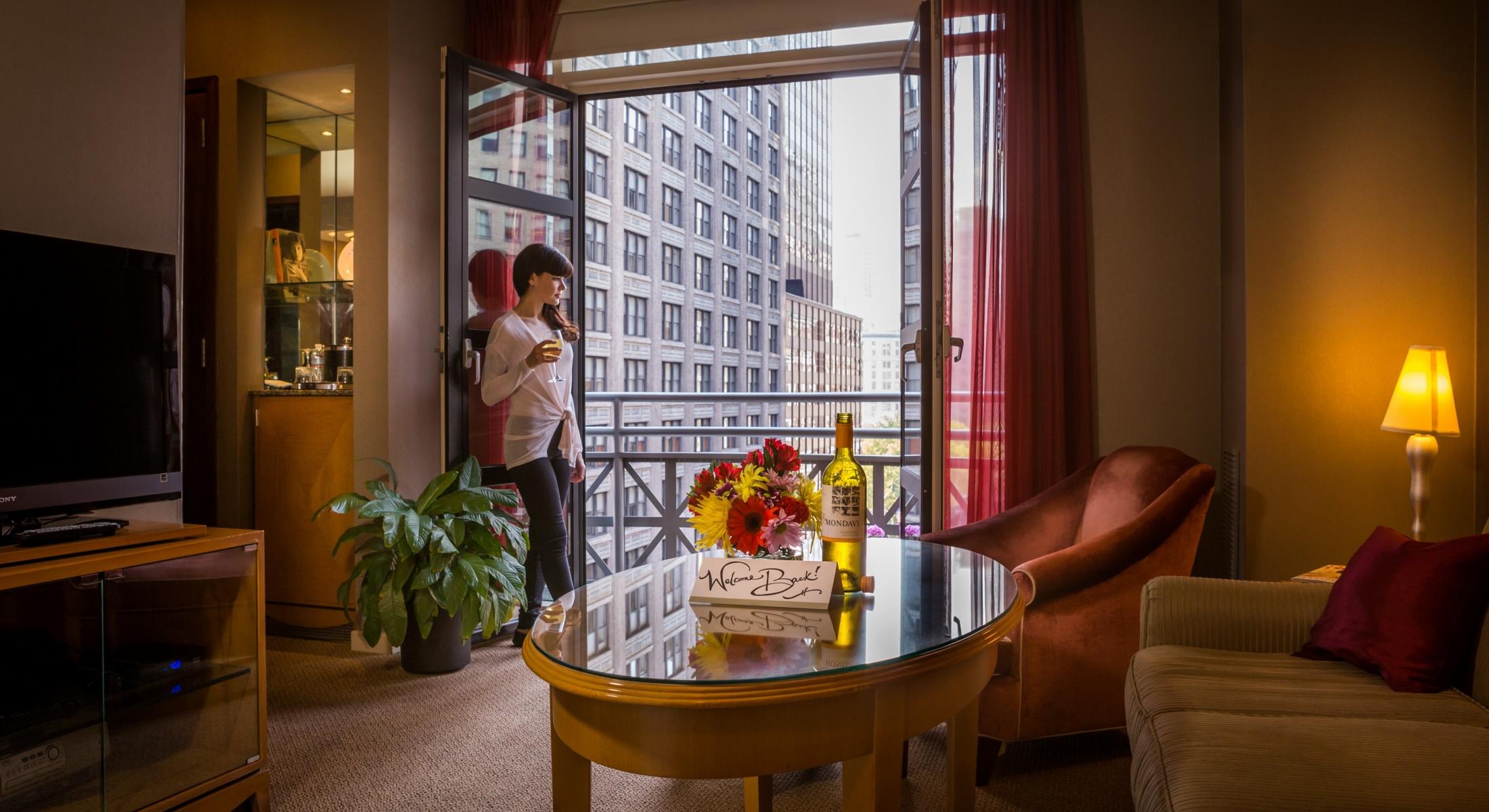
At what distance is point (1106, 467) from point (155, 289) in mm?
2551

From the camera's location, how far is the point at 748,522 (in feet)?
5.27

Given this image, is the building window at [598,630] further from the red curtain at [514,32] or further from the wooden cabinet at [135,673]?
the red curtain at [514,32]

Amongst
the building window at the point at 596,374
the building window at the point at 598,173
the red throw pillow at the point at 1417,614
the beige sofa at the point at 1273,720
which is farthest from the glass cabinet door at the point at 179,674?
the building window at the point at 596,374

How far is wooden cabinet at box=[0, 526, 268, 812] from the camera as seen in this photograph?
1.69 m

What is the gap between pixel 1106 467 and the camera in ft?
8.59

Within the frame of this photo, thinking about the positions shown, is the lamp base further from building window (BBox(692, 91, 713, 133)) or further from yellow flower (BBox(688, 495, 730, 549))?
building window (BBox(692, 91, 713, 133))

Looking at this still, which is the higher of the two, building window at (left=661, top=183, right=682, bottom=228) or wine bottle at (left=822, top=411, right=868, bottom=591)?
building window at (left=661, top=183, right=682, bottom=228)

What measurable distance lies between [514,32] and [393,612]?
7.95ft

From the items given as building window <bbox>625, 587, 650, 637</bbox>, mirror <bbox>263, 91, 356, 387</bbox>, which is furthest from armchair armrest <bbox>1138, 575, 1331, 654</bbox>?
mirror <bbox>263, 91, 356, 387</bbox>

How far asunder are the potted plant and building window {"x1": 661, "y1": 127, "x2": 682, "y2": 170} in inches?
648

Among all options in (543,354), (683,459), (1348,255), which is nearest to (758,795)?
(543,354)

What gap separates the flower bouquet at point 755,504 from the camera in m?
1.61

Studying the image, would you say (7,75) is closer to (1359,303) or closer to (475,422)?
(475,422)

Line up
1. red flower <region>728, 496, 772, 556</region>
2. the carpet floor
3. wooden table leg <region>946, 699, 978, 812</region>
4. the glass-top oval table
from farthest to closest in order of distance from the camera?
the carpet floor → wooden table leg <region>946, 699, 978, 812</region> → red flower <region>728, 496, 772, 556</region> → the glass-top oval table
